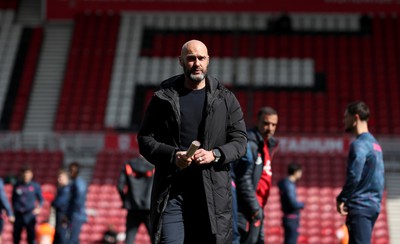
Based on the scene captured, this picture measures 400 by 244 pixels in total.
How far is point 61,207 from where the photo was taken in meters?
11.6

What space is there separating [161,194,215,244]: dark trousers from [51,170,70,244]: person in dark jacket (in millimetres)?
6950

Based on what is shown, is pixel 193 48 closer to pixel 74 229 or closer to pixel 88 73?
pixel 74 229

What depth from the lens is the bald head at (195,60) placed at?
15.1 feet

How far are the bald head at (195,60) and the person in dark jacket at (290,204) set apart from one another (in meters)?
6.70

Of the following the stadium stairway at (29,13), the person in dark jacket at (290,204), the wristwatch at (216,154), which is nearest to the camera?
the wristwatch at (216,154)

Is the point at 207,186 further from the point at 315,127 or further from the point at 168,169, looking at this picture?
the point at 315,127

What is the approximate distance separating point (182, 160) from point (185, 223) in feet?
1.61

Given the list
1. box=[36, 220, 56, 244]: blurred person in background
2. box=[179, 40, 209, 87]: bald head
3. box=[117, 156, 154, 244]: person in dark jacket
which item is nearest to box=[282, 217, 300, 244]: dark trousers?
box=[117, 156, 154, 244]: person in dark jacket

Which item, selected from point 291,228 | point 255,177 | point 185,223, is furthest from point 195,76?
point 291,228

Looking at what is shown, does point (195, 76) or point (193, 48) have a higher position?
point (193, 48)

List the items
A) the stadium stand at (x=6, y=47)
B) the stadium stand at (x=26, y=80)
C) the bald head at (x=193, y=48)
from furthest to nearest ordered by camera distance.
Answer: the stadium stand at (x=6, y=47)
the stadium stand at (x=26, y=80)
the bald head at (x=193, y=48)

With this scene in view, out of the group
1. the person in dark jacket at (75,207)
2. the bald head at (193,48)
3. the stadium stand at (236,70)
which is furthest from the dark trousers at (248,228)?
the stadium stand at (236,70)

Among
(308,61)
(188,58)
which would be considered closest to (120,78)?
(308,61)

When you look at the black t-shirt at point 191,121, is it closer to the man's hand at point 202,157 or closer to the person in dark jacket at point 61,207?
the man's hand at point 202,157
